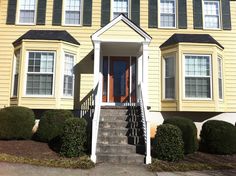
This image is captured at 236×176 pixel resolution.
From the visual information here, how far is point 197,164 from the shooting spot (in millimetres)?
8281

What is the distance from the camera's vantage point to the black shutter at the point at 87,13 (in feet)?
44.5

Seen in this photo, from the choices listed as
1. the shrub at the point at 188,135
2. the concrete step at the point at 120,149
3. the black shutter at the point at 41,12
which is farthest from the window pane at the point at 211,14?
the black shutter at the point at 41,12

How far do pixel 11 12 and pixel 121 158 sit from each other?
985 cm

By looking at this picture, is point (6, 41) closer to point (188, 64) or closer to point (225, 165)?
point (188, 64)

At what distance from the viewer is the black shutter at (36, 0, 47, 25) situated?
1356 centimetres

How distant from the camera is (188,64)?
12.5 meters

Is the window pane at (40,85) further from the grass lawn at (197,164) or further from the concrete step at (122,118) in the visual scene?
the grass lawn at (197,164)

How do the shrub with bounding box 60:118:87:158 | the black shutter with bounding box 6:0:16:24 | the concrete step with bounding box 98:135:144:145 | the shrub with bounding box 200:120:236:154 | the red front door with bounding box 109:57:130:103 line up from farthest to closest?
the black shutter with bounding box 6:0:16:24, the red front door with bounding box 109:57:130:103, the shrub with bounding box 200:120:236:154, the concrete step with bounding box 98:135:144:145, the shrub with bounding box 60:118:87:158

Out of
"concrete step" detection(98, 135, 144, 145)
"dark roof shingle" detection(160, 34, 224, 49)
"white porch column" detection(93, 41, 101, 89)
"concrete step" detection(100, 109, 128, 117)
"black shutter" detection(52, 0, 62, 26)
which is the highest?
"black shutter" detection(52, 0, 62, 26)

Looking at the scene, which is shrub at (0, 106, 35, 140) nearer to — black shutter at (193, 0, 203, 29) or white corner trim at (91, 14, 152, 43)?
white corner trim at (91, 14, 152, 43)

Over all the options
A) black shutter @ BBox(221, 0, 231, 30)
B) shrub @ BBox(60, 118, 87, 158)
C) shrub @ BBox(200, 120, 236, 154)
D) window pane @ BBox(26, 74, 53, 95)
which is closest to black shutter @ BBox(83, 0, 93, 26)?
window pane @ BBox(26, 74, 53, 95)

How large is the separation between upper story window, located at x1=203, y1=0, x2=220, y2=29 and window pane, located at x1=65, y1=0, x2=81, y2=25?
6723mm

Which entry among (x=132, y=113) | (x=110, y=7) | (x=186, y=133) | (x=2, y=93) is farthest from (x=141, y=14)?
(x=2, y=93)

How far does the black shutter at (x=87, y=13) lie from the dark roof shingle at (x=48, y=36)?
114cm
